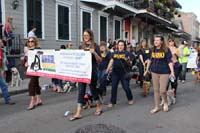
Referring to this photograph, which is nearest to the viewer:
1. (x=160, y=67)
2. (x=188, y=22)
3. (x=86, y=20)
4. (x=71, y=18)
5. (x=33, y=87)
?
(x=160, y=67)

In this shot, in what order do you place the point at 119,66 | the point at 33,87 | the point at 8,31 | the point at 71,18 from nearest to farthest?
the point at 33,87 < the point at 119,66 < the point at 8,31 < the point at 71,18

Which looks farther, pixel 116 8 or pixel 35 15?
pixel 116 8

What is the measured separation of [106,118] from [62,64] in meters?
1.77

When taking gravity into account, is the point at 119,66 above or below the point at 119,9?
below

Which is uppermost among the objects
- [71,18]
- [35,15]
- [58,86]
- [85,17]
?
[85,17]

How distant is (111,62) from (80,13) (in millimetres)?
11791

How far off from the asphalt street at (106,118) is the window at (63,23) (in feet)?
29.4

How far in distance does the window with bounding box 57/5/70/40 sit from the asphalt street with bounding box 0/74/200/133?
8967 millimetres

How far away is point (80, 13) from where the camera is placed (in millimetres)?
19219

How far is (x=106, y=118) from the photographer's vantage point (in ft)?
21.9

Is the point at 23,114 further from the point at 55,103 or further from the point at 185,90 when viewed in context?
the point at 185,90

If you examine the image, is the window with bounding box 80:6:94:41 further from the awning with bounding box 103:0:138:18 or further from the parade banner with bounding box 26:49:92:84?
the parade banner with bounding box 26:49:92:84

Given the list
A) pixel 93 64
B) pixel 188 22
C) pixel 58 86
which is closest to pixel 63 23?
pixel 58 86

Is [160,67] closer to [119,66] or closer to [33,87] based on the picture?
[119,66]
